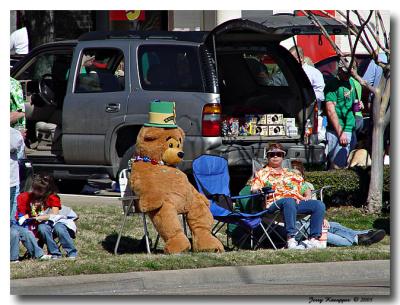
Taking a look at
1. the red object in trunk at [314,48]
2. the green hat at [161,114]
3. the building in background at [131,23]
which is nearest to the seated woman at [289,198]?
the green hat at [161,114]

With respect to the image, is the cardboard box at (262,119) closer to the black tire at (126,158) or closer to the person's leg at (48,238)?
the black tire at (126,158)

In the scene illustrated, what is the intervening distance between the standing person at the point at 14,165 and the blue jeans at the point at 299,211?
8.17 feet

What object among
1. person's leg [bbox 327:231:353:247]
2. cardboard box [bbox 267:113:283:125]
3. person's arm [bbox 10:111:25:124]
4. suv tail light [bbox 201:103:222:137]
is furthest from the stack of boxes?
person's arm [bbox 10:111:25:124]

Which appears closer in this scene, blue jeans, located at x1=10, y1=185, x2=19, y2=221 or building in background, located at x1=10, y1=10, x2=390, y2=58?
blue jeans, located at x1=10, y1=185, x2=19, y2=221

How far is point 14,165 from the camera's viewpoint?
10.6 meters

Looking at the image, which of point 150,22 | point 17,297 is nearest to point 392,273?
point 17,297

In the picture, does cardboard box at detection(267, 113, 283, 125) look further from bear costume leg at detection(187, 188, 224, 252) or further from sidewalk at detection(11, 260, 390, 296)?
sidewalk at detection(11, 260, 390, 296)

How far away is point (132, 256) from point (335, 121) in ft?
17.7

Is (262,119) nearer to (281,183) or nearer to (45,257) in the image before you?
(281,183)

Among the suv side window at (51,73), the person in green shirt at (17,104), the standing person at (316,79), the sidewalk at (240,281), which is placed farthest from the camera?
the standing person at (316,79)

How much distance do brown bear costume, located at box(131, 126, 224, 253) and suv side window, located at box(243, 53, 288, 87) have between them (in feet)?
12.0

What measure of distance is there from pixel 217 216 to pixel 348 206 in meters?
2.99

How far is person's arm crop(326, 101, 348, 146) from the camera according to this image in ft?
49.3

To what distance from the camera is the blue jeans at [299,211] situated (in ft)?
35.6
